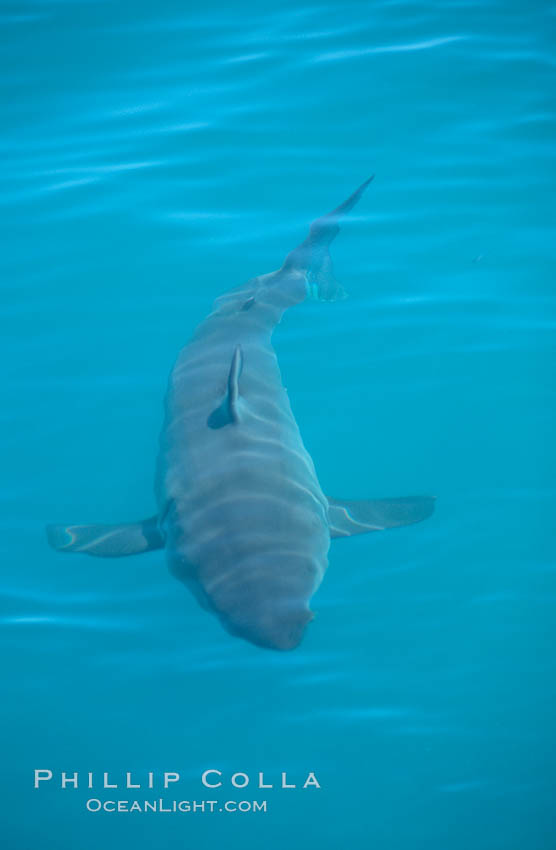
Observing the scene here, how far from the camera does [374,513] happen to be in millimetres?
4949

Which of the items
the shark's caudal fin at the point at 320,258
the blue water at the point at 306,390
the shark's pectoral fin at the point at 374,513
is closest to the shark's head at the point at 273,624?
the shark's pectoral fin at the point at 374,513

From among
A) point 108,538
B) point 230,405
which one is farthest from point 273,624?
point 108,538

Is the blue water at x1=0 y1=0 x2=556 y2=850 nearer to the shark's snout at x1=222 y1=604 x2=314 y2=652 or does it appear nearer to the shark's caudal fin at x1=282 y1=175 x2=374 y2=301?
the shark's caudal fin at x1=282 y1=175 x2=374 y2=301

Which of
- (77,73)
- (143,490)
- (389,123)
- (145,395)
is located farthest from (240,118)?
(143,490)

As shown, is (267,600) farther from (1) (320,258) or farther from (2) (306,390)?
(1) (320,258)

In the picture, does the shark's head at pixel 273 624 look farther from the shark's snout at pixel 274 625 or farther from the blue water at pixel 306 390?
the blue water at pixel 306 390

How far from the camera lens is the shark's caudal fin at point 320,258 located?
6538 millimetres

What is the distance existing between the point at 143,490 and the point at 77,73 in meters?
6.47

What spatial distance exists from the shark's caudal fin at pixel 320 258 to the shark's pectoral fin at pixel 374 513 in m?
2.43

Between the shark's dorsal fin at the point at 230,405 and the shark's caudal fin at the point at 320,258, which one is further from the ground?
the shark's caudal fin at the point at 320,258

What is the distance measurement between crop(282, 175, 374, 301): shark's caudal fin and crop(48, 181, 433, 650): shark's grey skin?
0.93 meters

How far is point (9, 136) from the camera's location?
28.6 feet

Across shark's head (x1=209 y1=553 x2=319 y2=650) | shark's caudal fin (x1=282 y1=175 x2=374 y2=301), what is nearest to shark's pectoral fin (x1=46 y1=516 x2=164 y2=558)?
shark's head (x1=209 y1=553 x2=319 y2=650)

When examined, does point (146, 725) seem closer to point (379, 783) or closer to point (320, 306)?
point (379, 783)
